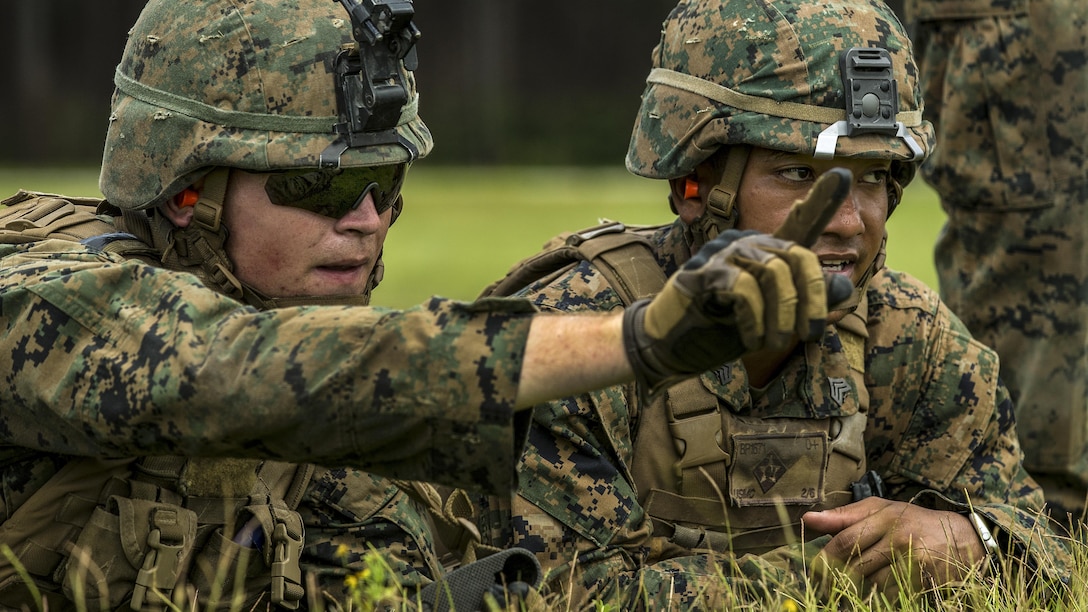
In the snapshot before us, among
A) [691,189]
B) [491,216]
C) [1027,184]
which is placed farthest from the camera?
[491,216]

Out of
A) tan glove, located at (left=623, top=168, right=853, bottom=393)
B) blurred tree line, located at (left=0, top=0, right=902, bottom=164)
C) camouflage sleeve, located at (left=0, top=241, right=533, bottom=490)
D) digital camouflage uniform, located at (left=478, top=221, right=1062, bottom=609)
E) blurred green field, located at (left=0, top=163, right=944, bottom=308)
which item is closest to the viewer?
tan glove, located at (left=623, top=168, right=853, bottom=393)

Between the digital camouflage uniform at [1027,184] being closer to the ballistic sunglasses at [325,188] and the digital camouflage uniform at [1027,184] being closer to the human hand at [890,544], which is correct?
the human hand at [890,544]

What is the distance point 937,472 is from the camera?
4.85 meters

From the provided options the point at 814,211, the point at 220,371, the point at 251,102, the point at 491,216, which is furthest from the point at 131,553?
the point at 491,216

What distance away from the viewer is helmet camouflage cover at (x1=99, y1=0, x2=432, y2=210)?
13.5 feet

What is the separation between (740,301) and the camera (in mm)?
2836

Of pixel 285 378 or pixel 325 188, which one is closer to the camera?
pixel 285 378

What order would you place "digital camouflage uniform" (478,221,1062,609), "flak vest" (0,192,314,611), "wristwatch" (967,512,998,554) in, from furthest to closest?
"wristwatch" (967,512,998,554), "digital camouflage uniform" (478,221,1062,609), "flak vest" (0,192,314,611)

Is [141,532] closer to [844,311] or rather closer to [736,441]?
[736,441]

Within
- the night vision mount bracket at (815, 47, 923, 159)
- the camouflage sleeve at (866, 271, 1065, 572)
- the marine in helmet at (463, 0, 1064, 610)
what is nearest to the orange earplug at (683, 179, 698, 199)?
the marine in helmet at (463, 0, 1064, 610)

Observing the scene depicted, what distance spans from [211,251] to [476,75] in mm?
25614

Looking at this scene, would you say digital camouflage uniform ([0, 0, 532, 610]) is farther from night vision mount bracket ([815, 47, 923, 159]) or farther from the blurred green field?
the blurred green field

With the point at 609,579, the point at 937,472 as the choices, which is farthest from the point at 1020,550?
the point at 609,579

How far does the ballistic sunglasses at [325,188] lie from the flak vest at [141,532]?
0.46 m
